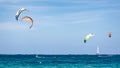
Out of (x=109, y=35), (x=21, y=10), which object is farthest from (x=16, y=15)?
(x=109, y=35)

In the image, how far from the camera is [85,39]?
1137 inches

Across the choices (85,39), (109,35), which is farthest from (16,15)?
(85,39)

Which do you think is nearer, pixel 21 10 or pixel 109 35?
pixel 21 10

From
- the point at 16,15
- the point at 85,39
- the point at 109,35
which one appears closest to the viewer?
the point at 16,15

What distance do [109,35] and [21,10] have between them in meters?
6.08

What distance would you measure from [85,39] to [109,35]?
5.17 metres

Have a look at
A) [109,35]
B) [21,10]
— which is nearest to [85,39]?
[109,35]

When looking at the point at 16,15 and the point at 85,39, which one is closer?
the point at 16,15

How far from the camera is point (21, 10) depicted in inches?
861

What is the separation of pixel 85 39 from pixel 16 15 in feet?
29.0

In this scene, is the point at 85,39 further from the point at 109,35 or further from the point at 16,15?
the point at 16,15

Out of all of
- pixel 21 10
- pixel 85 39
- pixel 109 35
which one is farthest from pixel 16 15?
pixel 85 39

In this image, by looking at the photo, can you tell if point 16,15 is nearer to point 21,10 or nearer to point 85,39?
point 21,10

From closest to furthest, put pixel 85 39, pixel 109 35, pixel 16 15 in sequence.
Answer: pixel 16 15, pixel 109 35, pixel 85 39
